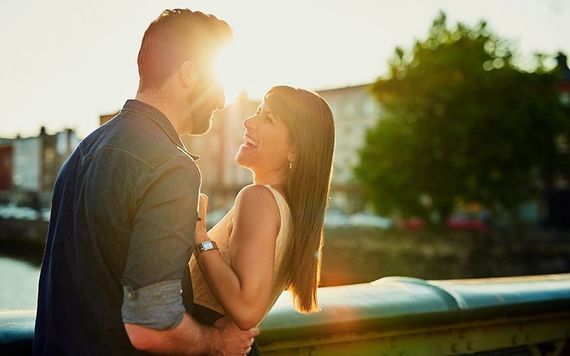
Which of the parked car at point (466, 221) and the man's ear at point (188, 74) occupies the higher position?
the man's ear at point (188, 74)

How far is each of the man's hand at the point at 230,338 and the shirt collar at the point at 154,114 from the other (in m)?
0.50

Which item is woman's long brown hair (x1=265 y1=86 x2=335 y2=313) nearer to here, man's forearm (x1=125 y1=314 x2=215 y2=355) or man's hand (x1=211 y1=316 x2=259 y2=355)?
man's hand (x1=211 y1=316 x2=259 y2=355)

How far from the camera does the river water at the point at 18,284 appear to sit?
378cm

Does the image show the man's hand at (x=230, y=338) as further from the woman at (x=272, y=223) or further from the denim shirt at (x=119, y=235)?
the denim shirt at (x=119, y=235)

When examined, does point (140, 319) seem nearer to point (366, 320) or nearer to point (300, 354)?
point (300, 354)

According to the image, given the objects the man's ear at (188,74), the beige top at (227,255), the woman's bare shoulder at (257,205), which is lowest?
the beige top at (227,255)

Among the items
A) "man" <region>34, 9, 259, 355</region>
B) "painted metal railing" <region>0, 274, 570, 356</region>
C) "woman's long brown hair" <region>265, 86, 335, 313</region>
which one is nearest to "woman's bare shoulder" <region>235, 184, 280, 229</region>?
"woman's long brown hair" <region>265, 86, 335, 313</region>

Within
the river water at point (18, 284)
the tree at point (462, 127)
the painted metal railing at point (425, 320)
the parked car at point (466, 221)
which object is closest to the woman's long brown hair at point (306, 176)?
the painted metal railing at point (425, 320)

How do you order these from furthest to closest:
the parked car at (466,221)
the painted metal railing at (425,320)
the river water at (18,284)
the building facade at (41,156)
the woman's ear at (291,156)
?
the parked car at (466,221) < the building facade at (41,156) < the river water at (18,284) < the painted metal railing at (425,320) < the woman's ear at (291,156)

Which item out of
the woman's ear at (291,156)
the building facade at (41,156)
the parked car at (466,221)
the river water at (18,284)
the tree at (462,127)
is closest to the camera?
the woman's ear at (291,156)

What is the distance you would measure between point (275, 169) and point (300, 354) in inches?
35.1

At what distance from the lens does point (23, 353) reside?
6.14 ft

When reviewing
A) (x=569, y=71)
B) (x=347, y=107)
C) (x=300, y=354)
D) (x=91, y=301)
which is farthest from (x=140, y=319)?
(x=347, y=107)

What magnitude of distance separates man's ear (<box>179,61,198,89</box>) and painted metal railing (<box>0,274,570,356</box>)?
89 centimetres
